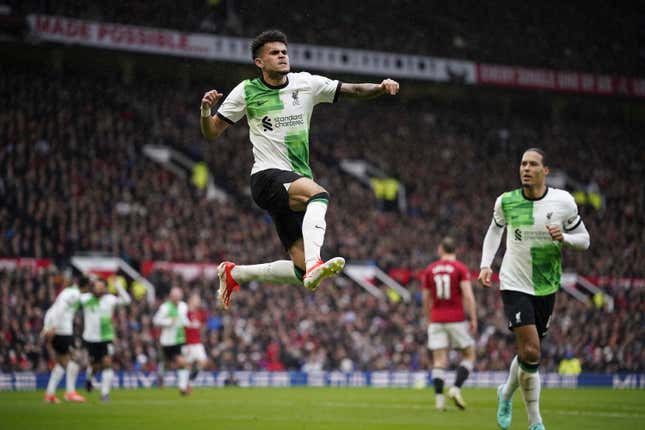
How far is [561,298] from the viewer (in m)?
35.5

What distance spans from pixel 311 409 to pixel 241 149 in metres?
23.3

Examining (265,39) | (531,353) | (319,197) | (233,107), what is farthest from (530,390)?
(265,39)

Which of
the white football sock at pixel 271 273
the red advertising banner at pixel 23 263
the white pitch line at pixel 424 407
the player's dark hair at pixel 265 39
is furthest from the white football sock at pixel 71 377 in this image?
the player's dark hair at pixel 265 39

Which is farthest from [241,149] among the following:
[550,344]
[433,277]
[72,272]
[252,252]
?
[433,277]

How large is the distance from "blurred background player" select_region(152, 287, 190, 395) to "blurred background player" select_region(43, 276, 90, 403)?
87.9 inches

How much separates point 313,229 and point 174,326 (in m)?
13.8

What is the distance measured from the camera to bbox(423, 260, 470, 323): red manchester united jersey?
56.4 ft

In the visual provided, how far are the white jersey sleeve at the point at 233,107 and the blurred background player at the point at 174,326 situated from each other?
1282 cm

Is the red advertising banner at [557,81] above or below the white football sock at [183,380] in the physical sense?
above

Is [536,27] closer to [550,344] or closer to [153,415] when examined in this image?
[550,344]

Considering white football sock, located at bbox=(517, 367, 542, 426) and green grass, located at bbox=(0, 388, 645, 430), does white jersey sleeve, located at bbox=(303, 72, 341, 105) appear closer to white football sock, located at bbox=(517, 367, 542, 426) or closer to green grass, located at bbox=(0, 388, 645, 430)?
white football sock, located at bbox=(517, 367, 542, 426)

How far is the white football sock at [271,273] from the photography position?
10.9 metres

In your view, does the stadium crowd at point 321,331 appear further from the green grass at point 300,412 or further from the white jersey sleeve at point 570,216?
the white jersey sleeve at point 570,216

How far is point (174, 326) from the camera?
23.1 metres
